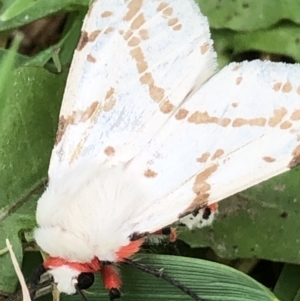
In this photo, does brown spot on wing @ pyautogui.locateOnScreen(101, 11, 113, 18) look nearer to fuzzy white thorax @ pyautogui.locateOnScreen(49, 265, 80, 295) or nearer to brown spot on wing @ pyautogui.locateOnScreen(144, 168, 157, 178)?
brown spot on wing @ pyautogui.locateOnScreen(144, 168, 157, 178)

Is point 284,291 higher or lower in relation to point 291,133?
lower

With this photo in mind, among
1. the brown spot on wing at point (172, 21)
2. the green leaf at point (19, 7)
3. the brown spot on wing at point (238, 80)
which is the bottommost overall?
the brown spot on wing at point (238, 80)

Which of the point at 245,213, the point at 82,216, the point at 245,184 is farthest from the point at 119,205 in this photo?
the point at 245,213

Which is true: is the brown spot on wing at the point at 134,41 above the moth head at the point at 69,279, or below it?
above

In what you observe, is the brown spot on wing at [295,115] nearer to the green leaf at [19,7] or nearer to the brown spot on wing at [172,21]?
the brown spot on wing at [172,21]

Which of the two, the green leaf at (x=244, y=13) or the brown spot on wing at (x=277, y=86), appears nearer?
the brown spot on wing at (x=277, y=86)

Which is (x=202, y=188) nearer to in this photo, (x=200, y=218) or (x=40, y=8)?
(x=200, y=218)

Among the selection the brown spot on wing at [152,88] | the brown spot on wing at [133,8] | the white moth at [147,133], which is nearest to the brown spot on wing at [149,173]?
the white moth at [147,133]

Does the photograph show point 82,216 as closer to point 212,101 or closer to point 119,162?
point 119,162
